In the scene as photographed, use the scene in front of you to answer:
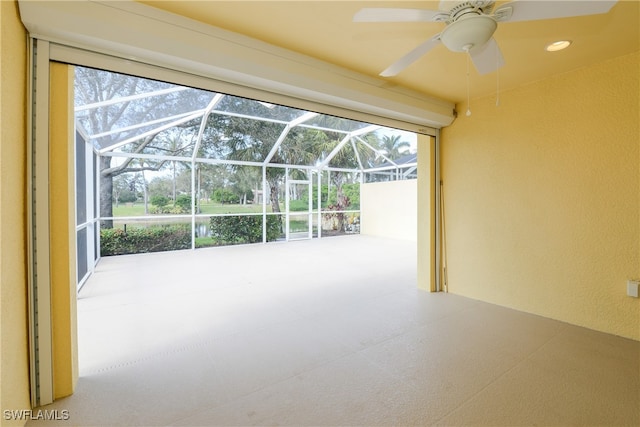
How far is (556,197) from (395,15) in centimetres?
242

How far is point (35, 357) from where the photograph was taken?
162 centimetres

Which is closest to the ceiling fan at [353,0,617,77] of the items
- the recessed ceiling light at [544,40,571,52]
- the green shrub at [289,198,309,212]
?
the recessed ceiling light at [544,40,571,52]

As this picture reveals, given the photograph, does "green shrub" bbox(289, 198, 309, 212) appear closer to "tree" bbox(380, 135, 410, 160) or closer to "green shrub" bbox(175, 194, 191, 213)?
"green shrub" bbox(175, 194, 191, 213)

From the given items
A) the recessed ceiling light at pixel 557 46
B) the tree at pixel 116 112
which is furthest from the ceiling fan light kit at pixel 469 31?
the tree at pixel 116 112

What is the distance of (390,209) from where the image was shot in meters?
8.91

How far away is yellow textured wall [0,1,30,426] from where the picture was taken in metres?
1.31

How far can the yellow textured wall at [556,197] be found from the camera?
237 cm

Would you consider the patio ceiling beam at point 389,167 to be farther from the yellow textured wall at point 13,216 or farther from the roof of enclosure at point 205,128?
the yellow textured wall at point 13,216

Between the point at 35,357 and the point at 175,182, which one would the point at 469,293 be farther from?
the point at 175,182

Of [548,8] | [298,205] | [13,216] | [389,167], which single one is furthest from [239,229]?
[548,8]

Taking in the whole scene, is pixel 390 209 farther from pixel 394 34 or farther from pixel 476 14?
pixel 476 14

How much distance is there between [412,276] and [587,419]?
291 centimetres

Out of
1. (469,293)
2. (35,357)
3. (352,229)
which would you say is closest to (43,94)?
(35,357)

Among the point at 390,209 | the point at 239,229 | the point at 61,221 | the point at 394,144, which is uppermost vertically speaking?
the point at 394,144
